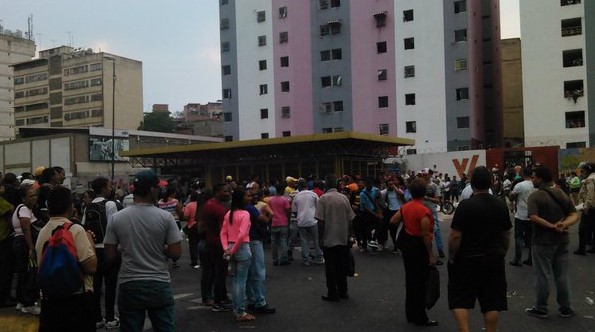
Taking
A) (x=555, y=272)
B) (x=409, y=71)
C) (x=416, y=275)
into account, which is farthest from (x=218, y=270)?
(x=409, y=71)

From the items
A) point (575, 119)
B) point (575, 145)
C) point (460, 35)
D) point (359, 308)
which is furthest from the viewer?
point (460, 35)

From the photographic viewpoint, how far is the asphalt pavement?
667 cm

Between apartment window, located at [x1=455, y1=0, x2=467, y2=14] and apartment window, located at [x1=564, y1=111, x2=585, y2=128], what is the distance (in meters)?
12.9

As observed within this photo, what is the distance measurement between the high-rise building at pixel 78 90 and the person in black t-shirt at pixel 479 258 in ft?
277

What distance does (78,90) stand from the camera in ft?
291

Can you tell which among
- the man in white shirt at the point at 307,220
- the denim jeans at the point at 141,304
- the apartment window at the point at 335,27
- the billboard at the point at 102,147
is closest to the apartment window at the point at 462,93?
the apartment window at the point at 335,27

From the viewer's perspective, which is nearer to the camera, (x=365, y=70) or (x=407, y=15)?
(x=407, y=15)

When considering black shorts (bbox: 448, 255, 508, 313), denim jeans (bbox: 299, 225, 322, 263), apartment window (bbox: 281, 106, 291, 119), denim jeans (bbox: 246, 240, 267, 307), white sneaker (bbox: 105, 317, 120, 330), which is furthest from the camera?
apartment window (bbox: 281, 106, 291, 119)

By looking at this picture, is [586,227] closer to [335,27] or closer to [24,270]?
[24,270]

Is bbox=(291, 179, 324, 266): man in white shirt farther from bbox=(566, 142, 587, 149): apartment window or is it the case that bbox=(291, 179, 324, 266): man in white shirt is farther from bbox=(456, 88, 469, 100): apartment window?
bbox=(456, 88, 469, 100): apartment window

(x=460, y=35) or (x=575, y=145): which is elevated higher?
(x=460, y=35)

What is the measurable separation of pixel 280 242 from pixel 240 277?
15.9 feet

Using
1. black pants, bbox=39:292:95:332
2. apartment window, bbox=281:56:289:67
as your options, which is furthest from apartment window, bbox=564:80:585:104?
black pants, bbox=39:292:95:332

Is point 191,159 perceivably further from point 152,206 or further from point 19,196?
point 152,206
